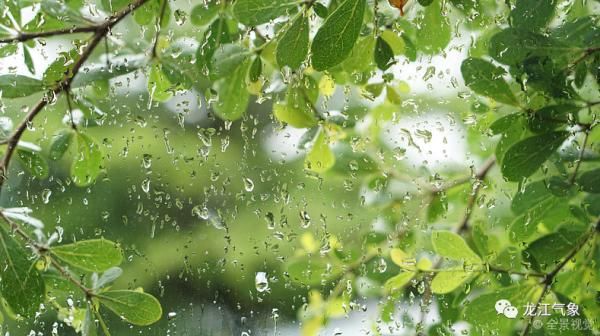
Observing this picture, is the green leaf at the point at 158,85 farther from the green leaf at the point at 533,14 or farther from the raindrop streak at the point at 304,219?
the green leaf at the point at 533,14

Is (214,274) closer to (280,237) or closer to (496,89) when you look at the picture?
(280,237)

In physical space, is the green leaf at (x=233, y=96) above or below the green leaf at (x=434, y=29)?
above

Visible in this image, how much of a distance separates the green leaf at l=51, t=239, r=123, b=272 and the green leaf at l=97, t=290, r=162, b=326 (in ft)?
0.07

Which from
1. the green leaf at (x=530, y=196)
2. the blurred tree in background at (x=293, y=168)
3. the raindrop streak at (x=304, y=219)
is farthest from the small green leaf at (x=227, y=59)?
the green leaf at (x=530, y=196)

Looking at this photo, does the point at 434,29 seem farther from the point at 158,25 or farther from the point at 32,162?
the point at 32,162

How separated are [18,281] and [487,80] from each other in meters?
0.34

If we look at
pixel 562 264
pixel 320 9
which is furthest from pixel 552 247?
pixel 320 9

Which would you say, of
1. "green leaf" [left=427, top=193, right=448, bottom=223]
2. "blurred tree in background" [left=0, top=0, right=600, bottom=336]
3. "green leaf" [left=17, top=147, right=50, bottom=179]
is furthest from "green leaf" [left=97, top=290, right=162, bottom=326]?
"green leaf" [left=427, top=193, right=448, bottom=223]

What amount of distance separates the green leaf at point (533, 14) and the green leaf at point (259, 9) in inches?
6.4

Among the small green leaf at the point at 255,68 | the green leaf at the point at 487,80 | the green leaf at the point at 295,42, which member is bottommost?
the green leaf at the point at 487,80

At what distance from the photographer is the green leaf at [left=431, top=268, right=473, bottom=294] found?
513 mm

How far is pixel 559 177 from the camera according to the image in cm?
51

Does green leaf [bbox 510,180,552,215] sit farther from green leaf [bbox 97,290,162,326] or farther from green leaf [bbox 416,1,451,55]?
green leaf [bbox 97,290,162,326]

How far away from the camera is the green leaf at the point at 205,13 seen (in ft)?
1.68
